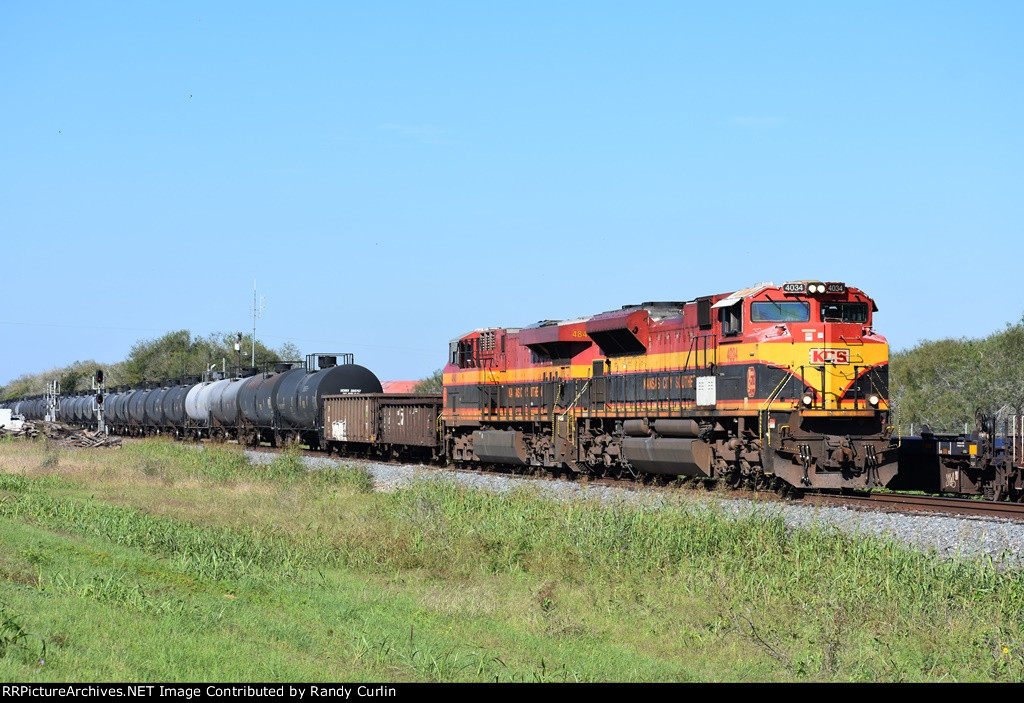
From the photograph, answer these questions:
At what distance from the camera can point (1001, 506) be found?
728 inches

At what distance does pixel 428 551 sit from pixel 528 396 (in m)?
14.4

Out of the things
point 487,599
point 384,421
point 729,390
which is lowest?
point 487,599

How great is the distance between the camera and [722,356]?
21750 millimetres

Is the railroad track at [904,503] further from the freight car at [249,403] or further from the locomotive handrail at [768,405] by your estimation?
the freight car at [249,403]

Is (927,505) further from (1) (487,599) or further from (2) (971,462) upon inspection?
(1) (487,599)

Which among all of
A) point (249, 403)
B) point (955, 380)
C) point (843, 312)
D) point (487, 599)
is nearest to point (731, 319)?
point (843, 312)

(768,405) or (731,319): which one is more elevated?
(731,319)

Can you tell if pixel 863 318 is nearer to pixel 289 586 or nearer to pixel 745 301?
pixel 745 301

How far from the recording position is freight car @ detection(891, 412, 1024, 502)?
2080 centimetres

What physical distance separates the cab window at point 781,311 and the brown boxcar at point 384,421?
51.0 ft

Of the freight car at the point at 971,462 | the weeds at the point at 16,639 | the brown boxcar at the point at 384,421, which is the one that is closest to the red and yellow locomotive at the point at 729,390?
the freight car at the point at 971,462

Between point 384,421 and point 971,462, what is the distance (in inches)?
782
